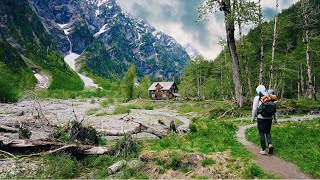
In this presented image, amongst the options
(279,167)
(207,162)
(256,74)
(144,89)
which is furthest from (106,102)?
(279,167)

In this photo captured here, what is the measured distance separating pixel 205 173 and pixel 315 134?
25.8 ft

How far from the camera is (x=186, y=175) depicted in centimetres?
1489

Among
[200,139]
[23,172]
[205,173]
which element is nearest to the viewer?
[205,173]

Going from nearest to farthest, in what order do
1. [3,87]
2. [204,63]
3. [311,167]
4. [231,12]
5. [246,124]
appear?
[311,167] < [246,124] < [231,12] < [3,87] < [204,63]

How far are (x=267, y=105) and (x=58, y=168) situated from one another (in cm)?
1127

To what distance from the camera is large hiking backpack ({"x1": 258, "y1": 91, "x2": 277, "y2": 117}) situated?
14570mm

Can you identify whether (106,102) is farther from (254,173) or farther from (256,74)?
(254,173)

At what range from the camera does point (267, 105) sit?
1457 cm

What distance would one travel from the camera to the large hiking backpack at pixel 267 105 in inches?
574

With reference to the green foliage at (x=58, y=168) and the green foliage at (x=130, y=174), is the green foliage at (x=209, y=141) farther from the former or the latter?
the green foliage at (x=58, y=168)

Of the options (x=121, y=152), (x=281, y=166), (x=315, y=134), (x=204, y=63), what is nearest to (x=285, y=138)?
(x=315, y=134)

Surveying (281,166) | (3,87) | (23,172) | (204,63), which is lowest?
(23,172)

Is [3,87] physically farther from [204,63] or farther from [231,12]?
[231,12]

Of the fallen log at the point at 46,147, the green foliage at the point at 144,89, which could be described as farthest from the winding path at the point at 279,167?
the green foliage at the point at 144,89
